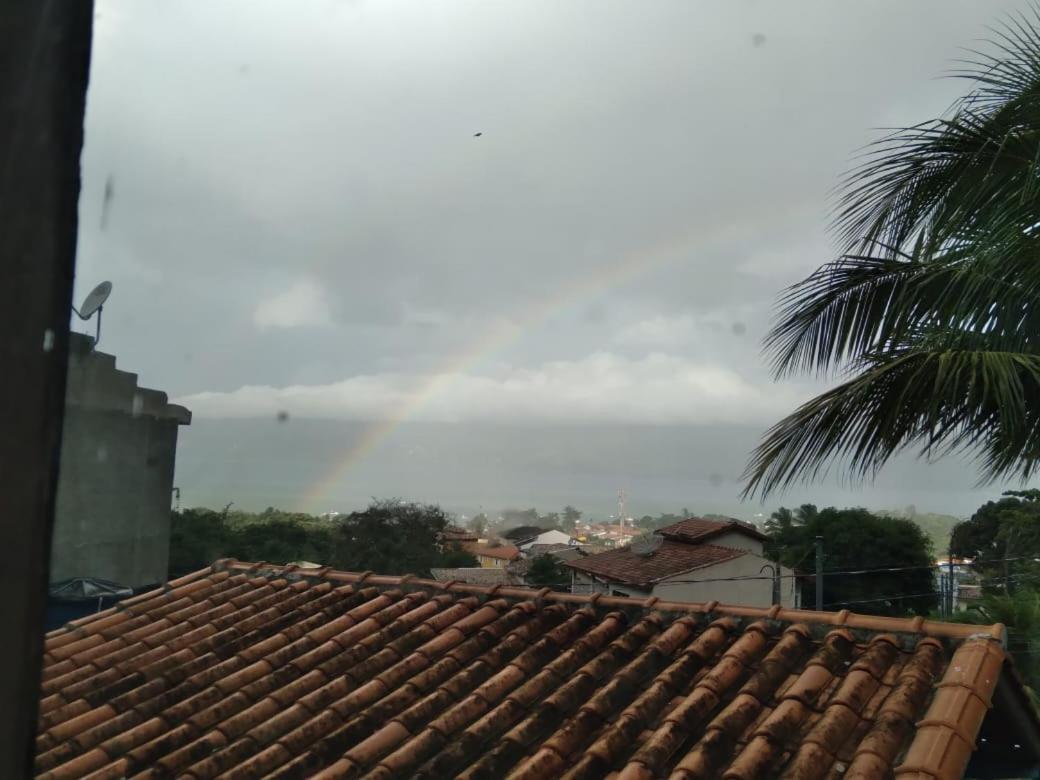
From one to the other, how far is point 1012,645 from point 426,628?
33.5 feet

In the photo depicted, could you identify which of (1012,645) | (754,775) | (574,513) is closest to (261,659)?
(754,775)

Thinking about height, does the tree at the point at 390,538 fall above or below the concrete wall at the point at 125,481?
below

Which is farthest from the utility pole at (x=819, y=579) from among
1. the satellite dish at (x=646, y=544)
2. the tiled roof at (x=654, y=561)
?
the satellite dish at (x=646, y=544)

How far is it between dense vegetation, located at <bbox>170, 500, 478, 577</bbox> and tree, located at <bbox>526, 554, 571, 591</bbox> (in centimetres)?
165

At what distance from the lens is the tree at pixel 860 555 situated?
2177 cm

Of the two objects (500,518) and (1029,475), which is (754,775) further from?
(500,518)

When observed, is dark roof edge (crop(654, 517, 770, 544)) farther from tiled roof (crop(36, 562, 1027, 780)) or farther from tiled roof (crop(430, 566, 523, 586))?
tiled roof (crop(36, 562, 1027, 780))

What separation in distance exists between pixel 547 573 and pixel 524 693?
1828 cm

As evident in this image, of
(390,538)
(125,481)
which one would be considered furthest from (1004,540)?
(125,481)

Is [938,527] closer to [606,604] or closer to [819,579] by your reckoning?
[819,579]

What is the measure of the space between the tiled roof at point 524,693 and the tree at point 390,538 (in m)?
8.91

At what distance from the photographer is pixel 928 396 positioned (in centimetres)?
470

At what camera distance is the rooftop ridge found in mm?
3678

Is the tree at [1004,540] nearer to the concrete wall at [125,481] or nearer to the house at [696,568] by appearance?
the house at [696,568]
